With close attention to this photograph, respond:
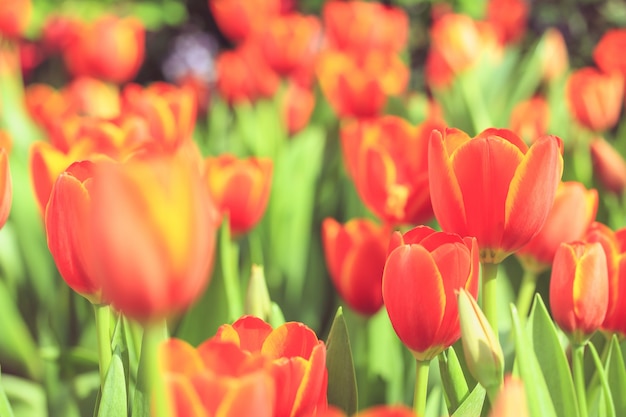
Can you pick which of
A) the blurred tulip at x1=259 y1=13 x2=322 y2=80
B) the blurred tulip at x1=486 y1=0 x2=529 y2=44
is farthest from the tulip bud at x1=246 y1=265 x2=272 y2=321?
the blurred tulip at x1=486 y1=0 x2=529 y2=44

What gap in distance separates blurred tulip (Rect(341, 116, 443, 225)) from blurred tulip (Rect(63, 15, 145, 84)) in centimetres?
88

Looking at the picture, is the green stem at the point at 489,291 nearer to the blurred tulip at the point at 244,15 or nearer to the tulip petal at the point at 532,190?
the tulip petal at the point at 532,190

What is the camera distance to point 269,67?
1.91 m

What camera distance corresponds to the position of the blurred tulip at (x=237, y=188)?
1.00m

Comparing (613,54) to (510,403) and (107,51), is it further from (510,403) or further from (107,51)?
(510,403)

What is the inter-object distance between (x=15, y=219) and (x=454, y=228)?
95 centimetres

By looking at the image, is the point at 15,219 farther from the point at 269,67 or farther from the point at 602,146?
the point at 602,146

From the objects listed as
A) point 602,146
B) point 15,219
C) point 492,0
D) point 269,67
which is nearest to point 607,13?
point 492,0

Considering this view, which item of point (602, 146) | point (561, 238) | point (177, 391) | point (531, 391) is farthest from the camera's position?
point (602, 146)

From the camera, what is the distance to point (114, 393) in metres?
0.58

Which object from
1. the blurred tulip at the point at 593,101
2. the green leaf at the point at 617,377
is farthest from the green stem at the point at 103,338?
the blurred tulip at the point at 593,101

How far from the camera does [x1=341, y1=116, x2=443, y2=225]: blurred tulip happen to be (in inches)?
36.4

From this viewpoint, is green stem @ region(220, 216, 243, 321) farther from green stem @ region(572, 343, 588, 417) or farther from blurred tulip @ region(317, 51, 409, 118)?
blurred tulip @ region(317, 51, 409, 118)

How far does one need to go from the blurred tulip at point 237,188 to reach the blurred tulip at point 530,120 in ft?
1.55
